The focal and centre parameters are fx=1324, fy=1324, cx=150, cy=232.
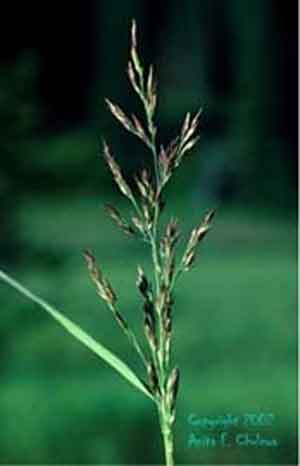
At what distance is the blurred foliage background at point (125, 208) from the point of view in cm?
305

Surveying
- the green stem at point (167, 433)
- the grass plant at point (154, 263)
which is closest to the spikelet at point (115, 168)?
the grass plant at point (154, 263)

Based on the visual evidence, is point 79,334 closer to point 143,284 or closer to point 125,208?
point 143,284

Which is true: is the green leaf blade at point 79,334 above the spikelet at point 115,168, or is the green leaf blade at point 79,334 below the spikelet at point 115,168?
below

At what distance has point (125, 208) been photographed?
3.15 metres

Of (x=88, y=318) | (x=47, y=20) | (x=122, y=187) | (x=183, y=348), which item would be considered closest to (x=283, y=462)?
(x=183, y=348)

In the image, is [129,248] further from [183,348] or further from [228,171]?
[228,171]

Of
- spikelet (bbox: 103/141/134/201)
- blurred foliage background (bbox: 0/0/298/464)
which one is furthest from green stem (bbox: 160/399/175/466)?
blurred foliage background (bbox: 0/0/298/464)

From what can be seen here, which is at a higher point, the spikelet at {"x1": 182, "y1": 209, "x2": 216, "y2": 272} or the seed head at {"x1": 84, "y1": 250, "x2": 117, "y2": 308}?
the spikelet at {"x1": 182, "y1": 209, "x2": 216, "y2": 272}

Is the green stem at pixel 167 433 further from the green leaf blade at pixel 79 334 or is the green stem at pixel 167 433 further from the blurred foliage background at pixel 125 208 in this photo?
the blurred foliage background at pixel 125 208

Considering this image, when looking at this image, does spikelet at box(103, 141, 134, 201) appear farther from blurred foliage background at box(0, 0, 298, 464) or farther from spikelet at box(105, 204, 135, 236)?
blurred foliage background at box(0, 0, 298, 464)

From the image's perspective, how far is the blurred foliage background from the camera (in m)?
3.05

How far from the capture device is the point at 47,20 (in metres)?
3.42

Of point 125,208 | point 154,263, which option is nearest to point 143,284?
point 154,263

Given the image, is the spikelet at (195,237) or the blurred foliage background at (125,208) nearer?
the spikelet at (195,237)
